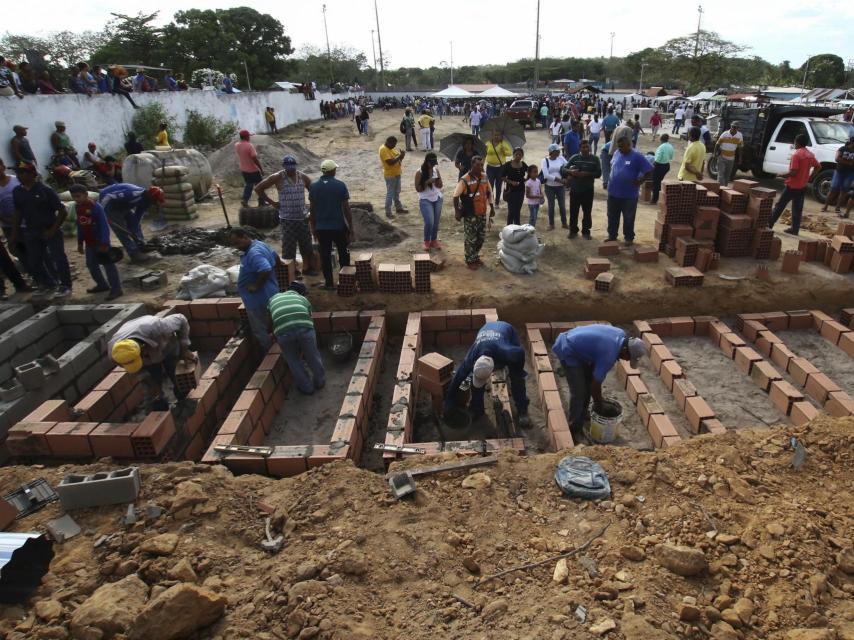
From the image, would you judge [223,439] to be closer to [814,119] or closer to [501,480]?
[501,480]

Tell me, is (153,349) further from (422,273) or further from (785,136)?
(785,136)

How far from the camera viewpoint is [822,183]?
33.3ft

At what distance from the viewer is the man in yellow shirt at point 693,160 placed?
8758 millimetres

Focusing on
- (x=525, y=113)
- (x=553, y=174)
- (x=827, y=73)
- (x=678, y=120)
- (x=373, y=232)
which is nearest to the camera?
(x=553, y=174)

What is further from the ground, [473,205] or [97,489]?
[473,205]

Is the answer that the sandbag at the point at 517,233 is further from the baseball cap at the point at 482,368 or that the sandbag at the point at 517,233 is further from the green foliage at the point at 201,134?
the green foliage at the point at 201,134

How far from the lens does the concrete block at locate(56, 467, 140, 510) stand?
3240mm

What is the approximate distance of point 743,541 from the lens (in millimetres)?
2865

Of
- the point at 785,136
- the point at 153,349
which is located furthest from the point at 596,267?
the point at 785,136

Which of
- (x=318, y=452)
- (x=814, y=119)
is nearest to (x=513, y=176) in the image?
(x=318, y=452)

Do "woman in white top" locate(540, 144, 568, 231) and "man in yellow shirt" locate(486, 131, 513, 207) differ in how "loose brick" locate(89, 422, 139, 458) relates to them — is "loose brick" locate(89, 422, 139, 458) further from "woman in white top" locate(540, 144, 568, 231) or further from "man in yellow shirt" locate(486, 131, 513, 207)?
"woman in white top" locate(540, 144, 568, 231)

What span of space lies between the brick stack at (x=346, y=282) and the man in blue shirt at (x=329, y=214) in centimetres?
22

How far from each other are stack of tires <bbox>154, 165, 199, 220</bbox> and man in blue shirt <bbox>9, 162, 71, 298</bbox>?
338 centimetres

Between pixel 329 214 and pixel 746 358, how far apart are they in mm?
4635
